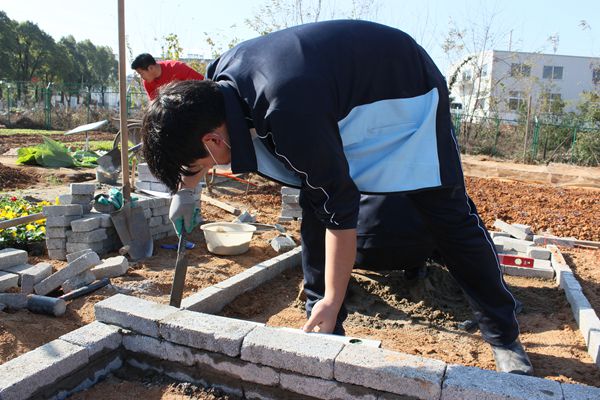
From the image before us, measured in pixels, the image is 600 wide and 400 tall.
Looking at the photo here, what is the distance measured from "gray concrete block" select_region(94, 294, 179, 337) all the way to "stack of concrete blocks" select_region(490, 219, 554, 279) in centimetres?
285


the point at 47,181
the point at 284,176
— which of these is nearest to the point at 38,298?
the point at 284,176

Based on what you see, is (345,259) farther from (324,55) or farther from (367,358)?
(324,55)

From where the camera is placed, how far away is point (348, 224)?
169 centimetres

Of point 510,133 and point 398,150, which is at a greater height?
point 510,133

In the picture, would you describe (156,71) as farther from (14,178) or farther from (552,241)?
(552,241)

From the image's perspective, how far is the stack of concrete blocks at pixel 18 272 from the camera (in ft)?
10.7

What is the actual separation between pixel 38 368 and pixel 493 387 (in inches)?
63.7

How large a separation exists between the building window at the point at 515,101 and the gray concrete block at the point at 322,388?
19.0 meters

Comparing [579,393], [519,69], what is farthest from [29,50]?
[579,393]

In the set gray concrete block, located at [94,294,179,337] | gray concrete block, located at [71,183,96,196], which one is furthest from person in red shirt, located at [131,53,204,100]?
gray concrete block, located at [94,294,179,337]

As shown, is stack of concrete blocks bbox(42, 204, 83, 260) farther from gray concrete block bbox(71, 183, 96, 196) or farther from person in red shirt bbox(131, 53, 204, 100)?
person in red shirt bbox(131, 53, 204, 100)

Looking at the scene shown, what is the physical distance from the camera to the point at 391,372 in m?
1.77

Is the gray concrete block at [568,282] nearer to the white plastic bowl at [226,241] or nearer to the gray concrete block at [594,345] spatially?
the gray concrete block at [594,345]

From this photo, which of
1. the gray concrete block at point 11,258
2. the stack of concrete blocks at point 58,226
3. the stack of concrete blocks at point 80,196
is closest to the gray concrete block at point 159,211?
the stack of concrete blocks at point 80,196
